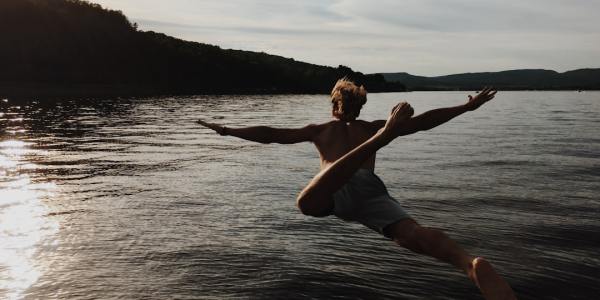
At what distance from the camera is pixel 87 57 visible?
12119 centimetres

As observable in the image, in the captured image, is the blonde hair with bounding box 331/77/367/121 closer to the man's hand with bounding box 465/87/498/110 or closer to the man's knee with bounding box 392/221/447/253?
the man's hand with bounding box 465/87/498/110

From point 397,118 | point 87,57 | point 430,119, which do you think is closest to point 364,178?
point 397,118

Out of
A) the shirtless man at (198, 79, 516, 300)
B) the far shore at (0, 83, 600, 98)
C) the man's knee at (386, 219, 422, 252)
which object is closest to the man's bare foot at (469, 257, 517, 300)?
the shirtless man at (198, 79, 516, 300)

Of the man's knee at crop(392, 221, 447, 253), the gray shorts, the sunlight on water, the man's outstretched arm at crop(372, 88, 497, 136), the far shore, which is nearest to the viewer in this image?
the man's knee at crop(392, 221, 447, 253)

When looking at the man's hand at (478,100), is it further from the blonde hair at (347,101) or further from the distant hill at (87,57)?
the distant hill at (87,57)

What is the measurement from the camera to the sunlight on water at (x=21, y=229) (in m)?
7.74

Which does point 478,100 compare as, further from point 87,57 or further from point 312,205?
point 87,57

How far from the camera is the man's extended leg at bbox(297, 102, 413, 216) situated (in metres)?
4.82

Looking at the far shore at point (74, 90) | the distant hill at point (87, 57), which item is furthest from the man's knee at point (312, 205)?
the distant hill at point (87, 57)

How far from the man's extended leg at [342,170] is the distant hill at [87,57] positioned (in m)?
94.4

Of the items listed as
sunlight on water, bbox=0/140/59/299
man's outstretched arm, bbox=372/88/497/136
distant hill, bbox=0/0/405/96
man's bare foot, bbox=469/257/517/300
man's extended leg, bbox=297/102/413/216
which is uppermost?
distant hill, bbox=0/0/405/96

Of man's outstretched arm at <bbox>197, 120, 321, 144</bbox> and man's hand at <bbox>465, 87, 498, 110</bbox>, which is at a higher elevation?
man's hand at <bbox>465, 87, 498, 110</bbox>

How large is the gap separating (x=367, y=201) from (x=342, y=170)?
2.01ft

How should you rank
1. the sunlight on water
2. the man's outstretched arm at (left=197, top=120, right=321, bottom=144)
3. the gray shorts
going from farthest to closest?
the sunlight on water, the man's outstretched arm at (left=197, top=120, right=321, bottom=144), the gray shorts
